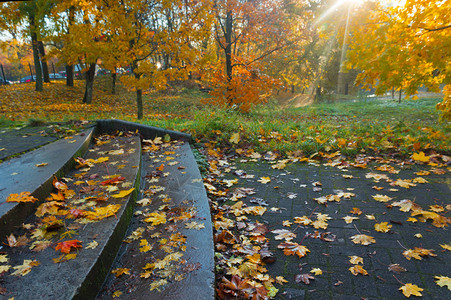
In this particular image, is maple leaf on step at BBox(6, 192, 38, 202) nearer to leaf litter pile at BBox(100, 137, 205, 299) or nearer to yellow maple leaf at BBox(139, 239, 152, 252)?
leaf litter pile at BBox(100, 137, 205, 299)

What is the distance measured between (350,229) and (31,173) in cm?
310

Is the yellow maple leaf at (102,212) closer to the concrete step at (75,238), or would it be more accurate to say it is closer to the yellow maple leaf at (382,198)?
the concrete step at (75,238)

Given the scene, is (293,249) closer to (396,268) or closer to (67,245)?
(396,268)

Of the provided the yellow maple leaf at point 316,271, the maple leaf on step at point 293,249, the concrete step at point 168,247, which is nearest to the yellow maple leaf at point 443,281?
the yellow maple leaf at point 316,271

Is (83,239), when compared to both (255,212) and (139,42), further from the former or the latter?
(139,42)

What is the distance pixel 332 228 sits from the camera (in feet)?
8.45

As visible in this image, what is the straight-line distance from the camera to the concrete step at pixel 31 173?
1.99 meters

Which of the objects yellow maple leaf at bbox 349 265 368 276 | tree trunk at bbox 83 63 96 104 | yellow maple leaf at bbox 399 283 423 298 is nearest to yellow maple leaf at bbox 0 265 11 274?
yellow maple leaf at bbox 349 265 368 276

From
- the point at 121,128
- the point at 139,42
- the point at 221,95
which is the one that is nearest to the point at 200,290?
the point at 121,128

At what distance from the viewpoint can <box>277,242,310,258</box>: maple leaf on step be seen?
7.34 ft

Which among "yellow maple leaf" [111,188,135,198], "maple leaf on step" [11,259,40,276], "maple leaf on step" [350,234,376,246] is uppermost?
"yellow maple leaf" [111,188,135,198]

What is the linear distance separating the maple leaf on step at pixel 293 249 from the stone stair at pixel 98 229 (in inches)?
25.5

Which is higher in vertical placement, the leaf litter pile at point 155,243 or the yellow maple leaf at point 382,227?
the leaf litter pile at point 155,243

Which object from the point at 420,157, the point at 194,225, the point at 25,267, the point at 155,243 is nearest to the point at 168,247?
the point at 155,243
